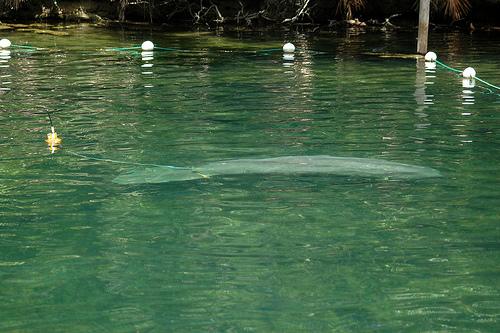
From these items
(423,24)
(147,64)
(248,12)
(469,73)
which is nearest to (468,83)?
(469,73)

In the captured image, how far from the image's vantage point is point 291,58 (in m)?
18.8

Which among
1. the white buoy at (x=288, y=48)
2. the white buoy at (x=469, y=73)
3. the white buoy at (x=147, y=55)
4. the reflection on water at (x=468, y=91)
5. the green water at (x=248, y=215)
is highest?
the white buoy at (x=288, y=48)

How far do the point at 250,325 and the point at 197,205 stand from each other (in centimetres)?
260

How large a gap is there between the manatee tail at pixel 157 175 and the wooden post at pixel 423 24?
1095cm

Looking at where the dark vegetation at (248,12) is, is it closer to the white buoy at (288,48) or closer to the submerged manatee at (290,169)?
the white buoy at (288,48)

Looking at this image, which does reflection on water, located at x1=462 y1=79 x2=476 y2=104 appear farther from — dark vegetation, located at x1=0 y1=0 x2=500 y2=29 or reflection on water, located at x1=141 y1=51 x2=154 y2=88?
dark vegetation, located at x1=0 y1=0 x2=500 y2=29

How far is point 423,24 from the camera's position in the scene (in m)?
18.7

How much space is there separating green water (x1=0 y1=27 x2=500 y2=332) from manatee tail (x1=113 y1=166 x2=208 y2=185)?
0.15 meters

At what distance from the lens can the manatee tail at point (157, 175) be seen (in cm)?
866

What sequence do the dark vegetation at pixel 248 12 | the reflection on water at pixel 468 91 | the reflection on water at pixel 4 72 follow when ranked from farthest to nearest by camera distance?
1. the dark vegetation at pixel 248 12
2. the reflection on water at pixel 4 72
3. the reflection on water at pixel 468 91

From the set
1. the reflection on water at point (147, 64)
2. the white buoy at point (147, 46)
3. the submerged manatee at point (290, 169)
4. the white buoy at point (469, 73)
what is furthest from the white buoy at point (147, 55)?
the submerged manatee at point (290, 169)

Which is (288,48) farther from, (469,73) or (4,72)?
(4,72)

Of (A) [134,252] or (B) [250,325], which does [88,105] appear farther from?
(B) [250,325]

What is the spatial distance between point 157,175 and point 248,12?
64.0 feet
